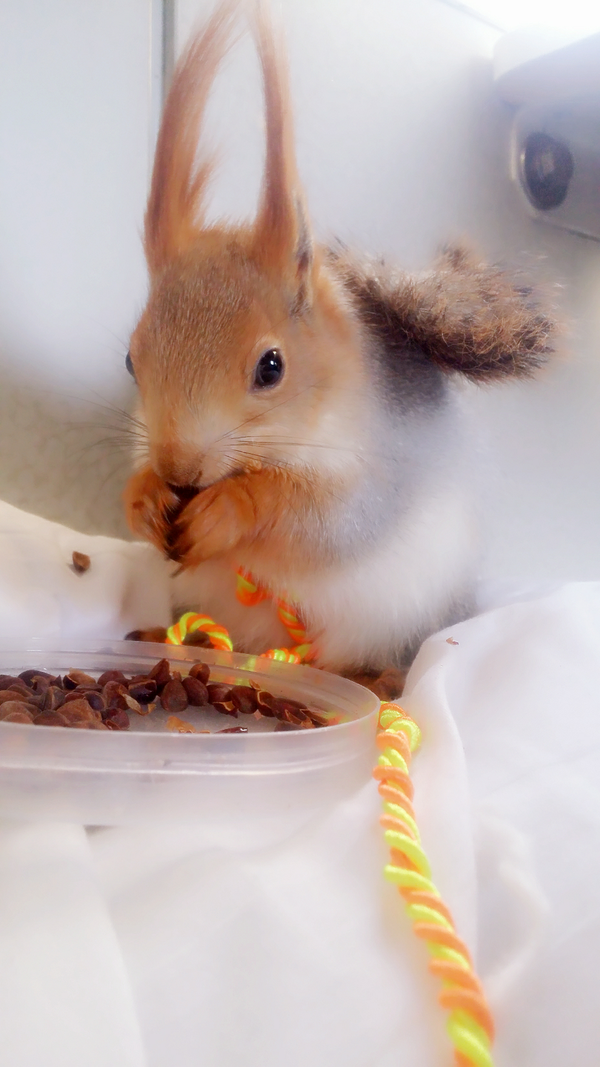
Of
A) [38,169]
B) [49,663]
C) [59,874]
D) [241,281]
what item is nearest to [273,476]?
[241,281]

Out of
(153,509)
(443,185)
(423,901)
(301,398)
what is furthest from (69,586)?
(443,185)

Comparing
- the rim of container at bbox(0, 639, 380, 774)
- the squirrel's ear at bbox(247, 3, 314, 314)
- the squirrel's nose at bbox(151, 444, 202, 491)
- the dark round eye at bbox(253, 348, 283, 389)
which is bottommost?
the rim of container at bbox(0, 639, 380, 774)

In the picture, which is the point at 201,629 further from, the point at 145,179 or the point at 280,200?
the point at 145,179

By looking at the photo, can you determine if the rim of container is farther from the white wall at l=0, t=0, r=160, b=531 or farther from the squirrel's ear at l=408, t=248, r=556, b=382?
the white wall at l=0, t=0, r=160, b=531

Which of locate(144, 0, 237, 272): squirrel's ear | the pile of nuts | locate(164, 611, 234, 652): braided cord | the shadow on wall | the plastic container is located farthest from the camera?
the shadow on wall

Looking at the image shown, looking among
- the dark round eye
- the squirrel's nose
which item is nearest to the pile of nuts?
the squirrel's nose
